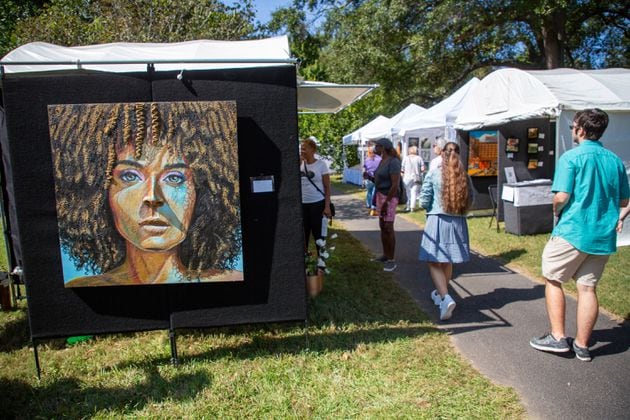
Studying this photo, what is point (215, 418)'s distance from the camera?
3.09m

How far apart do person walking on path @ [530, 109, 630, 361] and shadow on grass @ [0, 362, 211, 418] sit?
2.98m

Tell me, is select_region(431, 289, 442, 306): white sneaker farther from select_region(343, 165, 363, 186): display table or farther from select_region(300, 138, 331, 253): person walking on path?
select_region(343, 165, 363, 186): display table

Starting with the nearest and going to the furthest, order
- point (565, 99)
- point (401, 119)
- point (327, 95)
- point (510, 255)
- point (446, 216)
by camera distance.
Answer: point (446, 216) → point (327, 95) → point (510, 255) → point (565, 99) → point (401, 119)

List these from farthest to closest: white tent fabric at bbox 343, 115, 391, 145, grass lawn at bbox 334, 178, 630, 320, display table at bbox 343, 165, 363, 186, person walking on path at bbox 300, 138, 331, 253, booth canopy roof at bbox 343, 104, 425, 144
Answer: display table at bbox 343, 165, 363, 186 → white tent fabric at bbox 343, 115, 391, 145 → booth canopy roof at bbox 343, 104, 425, 144 → person walking on path at bbox 300, 138, 331, 253 → grass lawn at bbox 334, 178, 630, 320

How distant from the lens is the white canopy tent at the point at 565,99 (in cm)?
805

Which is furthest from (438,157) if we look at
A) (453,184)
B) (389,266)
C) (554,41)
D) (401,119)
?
(554,41)

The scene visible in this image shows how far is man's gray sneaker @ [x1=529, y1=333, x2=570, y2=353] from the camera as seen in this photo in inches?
151

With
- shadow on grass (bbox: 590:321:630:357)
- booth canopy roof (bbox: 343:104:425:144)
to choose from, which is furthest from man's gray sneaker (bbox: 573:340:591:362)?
booth canopy roof (bbox: 343:104:425:144)

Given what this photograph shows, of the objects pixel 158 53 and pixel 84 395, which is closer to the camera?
pixel 84 395

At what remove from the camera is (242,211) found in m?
3.62

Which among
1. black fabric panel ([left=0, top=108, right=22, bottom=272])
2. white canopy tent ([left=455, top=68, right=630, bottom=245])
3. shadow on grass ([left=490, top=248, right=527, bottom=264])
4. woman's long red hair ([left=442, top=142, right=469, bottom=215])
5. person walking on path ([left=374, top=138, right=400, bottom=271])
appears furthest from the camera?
white canopy tent ([left=455, top=68, right=630, bottom=245])

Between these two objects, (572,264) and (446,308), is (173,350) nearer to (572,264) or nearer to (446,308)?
(446,308)

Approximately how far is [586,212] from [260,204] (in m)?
2.54

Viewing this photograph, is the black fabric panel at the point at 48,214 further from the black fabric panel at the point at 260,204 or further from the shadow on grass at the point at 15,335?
the shadow on grass at the point at 15,335
